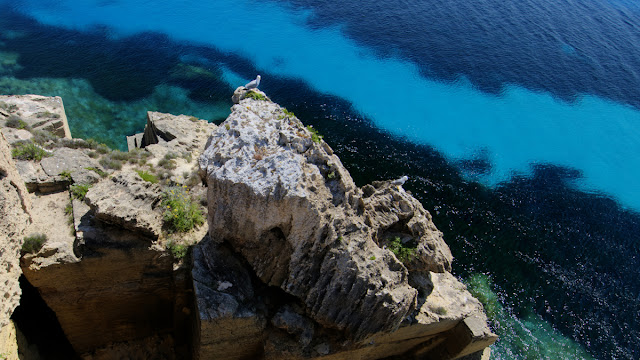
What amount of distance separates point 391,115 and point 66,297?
22392 mm

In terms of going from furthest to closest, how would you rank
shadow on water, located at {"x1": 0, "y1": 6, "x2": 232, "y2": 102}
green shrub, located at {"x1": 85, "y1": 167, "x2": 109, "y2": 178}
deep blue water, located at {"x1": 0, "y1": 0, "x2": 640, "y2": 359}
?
1. shadow on water, located at {"x1": 0, "y1": 6, "x2": 232, "y2": 102}
2. deep blue water, located at {"x1": 0, "y1": 0, "x2": 640, "y2": 359}
3. green shrub, located at {"x1": 85, "y1": 167, "x2": 109, "y2": 178}

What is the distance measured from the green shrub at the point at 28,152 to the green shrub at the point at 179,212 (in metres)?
4.66

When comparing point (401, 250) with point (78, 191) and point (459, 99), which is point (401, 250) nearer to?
point (78, 191)

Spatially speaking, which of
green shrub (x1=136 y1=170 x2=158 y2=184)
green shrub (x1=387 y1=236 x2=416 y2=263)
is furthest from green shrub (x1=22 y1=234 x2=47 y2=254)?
green shrub (x1=387 y1=236 x2=416 y2=263)

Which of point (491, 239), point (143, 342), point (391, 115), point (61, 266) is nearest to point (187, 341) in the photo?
point (143, 342)

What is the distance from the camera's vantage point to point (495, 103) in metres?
31.1

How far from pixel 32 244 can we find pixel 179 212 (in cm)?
388

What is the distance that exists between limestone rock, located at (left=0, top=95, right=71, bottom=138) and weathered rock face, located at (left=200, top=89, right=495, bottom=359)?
10.6 meters

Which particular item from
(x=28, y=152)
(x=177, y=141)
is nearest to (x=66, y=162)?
(x=28, y=152)

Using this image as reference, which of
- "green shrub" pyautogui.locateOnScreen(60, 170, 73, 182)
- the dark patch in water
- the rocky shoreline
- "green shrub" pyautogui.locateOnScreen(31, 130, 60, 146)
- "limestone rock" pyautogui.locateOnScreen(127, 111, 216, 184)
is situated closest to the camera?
the rocky shoreline

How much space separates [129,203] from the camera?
11812 mm

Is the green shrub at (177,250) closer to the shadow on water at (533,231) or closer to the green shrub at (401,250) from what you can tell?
the green shrub at (401,250)

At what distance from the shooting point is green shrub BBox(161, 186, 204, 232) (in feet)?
40.9

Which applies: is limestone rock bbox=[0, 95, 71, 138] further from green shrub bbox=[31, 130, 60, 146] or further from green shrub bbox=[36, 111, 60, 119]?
green shrub bbox=[31, 130, 60, 146]
